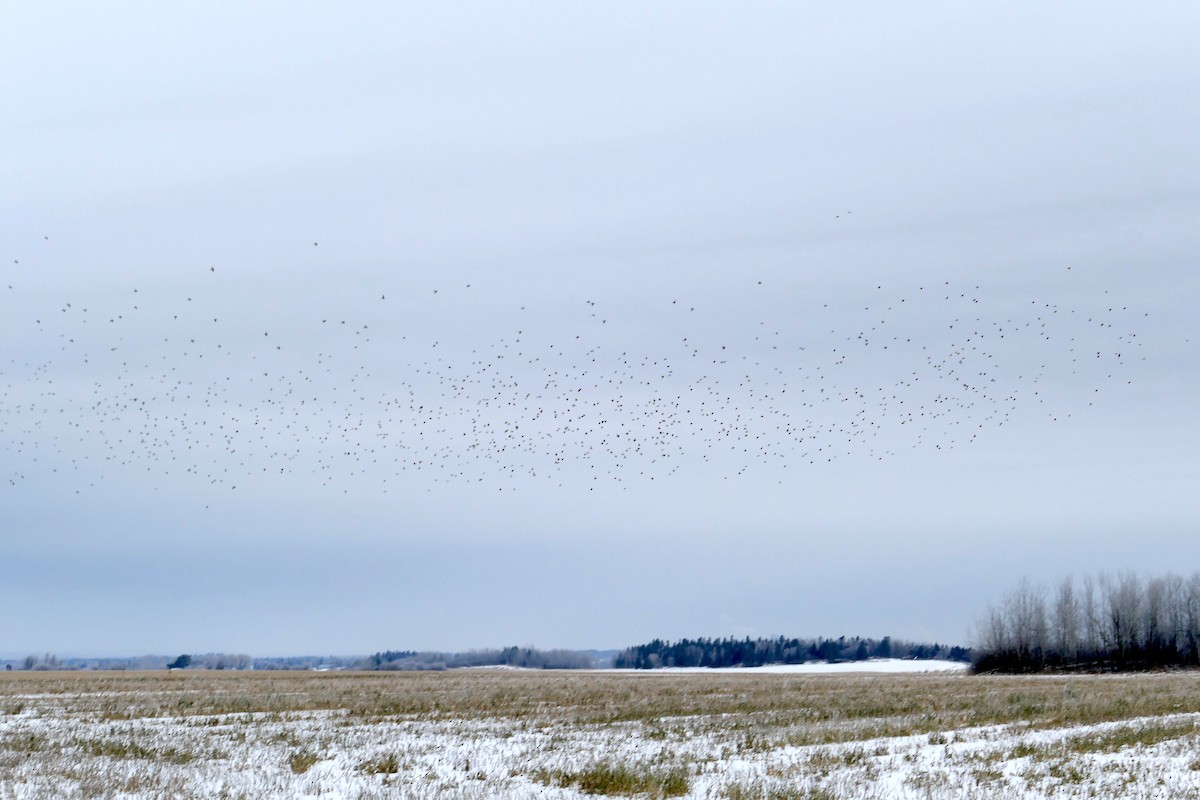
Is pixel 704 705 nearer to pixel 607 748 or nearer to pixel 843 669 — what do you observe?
pixel 607 748

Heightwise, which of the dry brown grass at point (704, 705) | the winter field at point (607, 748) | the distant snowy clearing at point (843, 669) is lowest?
the distant snowy clearing at point (843, 669)

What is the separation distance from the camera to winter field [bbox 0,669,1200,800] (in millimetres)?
14141

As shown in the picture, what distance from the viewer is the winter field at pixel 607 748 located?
14141mm

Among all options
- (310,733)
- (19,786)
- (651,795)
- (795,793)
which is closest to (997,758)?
(795,793)

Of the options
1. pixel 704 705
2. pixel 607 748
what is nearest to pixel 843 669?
pixel 704 705

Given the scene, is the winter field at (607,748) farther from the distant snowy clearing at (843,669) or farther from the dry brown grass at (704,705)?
the distant snowy clearing at (843,669)

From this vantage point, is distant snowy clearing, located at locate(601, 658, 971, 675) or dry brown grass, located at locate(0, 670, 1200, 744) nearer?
dry brown grass, located at locate(0, 670, 1200, 744)

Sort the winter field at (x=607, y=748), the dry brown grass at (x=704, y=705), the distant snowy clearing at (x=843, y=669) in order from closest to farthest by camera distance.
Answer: the winter field at (x=607, y=748)
the dry brown grass at (x=704, y=705)
the distant snowy clearing at (x=843, y=669)

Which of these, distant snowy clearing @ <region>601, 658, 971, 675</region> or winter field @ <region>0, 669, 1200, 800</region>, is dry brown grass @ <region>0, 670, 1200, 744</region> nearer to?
winter field @ <region>0, 669, 1200, 800</region>

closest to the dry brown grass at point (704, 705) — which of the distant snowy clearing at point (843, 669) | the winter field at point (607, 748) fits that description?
the winter field at point (607, 748)

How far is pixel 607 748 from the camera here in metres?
18.4

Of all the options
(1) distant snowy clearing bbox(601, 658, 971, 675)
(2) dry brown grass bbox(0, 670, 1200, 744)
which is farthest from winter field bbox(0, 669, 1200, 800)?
(1) distant snowy clearing bbox(601, 658, 971, 675)

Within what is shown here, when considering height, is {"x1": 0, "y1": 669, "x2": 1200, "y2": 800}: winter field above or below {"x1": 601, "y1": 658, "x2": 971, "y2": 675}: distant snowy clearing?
above

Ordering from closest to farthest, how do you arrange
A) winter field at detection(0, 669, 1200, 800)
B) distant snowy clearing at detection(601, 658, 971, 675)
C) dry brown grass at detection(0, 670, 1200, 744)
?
winter field at detection(0, 669, 1200, 800), dry brown grass at detection(0, 670, 1200, 744), distant snowy clearing at detection(601, 658, 971, 675)
